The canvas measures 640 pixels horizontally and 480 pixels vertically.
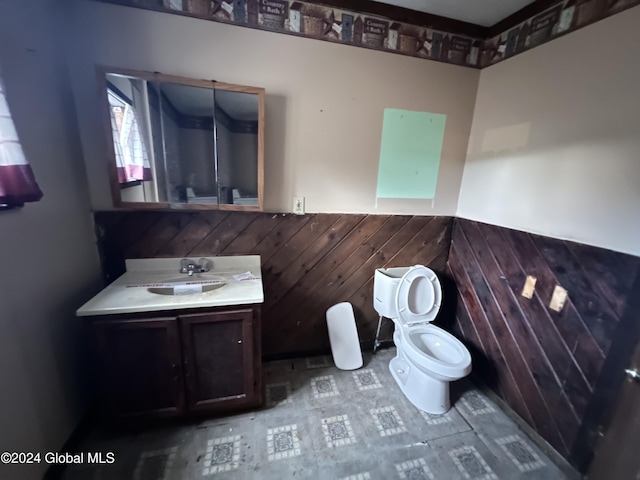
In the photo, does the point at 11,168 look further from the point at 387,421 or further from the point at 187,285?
the point at 387,421

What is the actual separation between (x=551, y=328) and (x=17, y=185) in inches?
102

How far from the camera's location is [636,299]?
114 cm

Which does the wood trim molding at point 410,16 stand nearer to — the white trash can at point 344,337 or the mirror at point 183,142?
the mirror at point 183,142

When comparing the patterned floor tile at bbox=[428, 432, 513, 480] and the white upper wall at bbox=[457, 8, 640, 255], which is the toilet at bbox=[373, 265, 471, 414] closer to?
the patterned floor tile at bbox=[428, 432, 513, 480]

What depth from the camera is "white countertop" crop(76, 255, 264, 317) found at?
1.34m

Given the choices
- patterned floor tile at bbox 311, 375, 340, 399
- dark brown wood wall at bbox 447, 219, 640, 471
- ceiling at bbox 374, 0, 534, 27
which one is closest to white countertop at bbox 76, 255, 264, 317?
patterned floor tile at bbox 311, 375, 340, 399

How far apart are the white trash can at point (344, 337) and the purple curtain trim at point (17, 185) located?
180 cm

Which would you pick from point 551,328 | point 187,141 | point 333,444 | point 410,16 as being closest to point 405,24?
point 410,16

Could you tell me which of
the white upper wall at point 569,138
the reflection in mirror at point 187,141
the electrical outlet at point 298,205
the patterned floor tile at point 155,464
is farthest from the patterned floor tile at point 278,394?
the white upper wall at point 569,138

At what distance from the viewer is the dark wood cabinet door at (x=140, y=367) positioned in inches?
52.4

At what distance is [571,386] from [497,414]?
531mm

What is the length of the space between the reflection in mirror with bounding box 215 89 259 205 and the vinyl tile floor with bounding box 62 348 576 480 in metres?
1.39

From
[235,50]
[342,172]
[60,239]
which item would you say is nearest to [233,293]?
[60,239]

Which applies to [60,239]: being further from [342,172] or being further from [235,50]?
[342,172]
